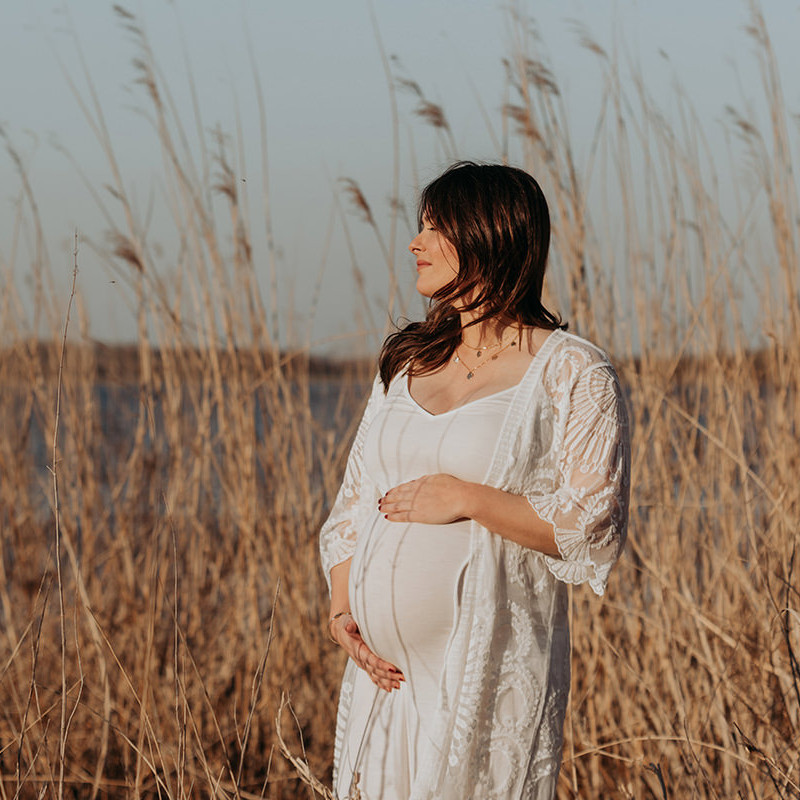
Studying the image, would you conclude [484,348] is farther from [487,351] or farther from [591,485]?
[591,485]

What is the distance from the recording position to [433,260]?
1.51 metres

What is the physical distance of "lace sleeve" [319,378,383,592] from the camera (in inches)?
64.6

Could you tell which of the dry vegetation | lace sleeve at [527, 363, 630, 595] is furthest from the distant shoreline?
lace sleeve at [527, 363, 630, 595]

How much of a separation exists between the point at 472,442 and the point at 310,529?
4.00 ft

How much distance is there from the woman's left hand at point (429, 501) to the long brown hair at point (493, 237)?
0.27 metres

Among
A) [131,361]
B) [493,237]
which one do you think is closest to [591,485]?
[493,237]

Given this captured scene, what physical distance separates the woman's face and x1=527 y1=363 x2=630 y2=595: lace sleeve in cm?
26

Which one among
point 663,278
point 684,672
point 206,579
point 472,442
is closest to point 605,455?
point 472,442

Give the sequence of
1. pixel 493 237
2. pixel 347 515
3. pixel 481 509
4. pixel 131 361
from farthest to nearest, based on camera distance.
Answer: pixel 131 361, pixel 347 515, pixel 493 237, pixel 481 509

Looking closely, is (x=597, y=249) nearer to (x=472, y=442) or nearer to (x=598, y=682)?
(x=598, y=682)

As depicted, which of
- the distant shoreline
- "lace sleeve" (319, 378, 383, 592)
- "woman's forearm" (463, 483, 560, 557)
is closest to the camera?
"woman's forearm" (463, 483, 560, 557)

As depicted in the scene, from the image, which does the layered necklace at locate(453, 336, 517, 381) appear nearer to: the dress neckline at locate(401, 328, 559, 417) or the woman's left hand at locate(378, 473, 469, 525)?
the dress neckline at locate(401, 328, 559, 417)

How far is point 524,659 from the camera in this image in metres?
1.40

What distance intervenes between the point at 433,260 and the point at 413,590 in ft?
1.56
